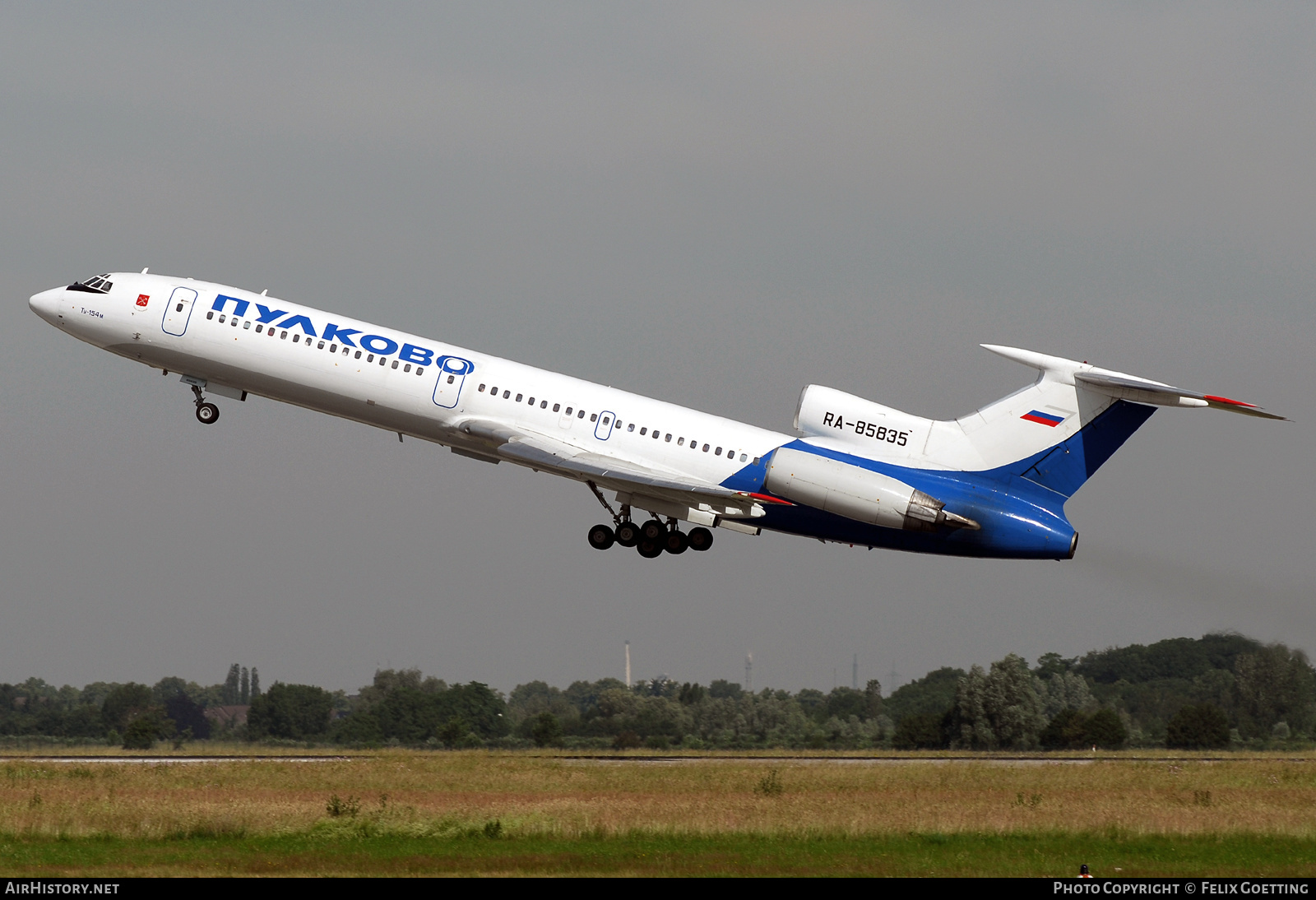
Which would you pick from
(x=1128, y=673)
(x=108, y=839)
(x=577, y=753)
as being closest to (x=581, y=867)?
(x=108, y=839)

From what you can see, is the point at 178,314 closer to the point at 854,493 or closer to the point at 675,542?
the point at 675,542

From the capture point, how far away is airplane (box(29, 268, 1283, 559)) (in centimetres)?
3459

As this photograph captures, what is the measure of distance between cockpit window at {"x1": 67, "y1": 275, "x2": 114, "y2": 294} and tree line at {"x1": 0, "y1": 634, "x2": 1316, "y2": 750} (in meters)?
22.6

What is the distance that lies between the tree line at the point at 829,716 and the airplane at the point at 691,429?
2063cm

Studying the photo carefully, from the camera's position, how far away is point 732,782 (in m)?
34.8

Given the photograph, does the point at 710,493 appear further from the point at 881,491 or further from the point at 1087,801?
the point at 1087,801

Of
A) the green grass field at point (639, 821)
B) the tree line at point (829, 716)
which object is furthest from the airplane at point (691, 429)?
the tree line at point (829, 716)

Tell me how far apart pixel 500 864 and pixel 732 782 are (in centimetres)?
1247

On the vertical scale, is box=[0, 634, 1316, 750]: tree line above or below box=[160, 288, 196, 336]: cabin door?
below

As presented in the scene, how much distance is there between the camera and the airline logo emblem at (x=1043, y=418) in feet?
115

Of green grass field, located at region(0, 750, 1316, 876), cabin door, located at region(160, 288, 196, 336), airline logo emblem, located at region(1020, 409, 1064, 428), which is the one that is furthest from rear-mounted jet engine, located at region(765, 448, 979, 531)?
cabin door, located at region(160, 288, 196, 336)

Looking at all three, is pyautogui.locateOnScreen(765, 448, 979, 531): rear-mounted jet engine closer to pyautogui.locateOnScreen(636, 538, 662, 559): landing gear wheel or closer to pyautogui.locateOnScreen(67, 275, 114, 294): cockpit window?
pyautogui.locateOnScreen(636, 538, 662, 559): landing gear wheel

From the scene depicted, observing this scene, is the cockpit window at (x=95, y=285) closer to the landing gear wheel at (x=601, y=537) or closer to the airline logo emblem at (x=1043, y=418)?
the landing gear wheel at (x=601, y=537)

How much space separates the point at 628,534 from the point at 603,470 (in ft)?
12.2
